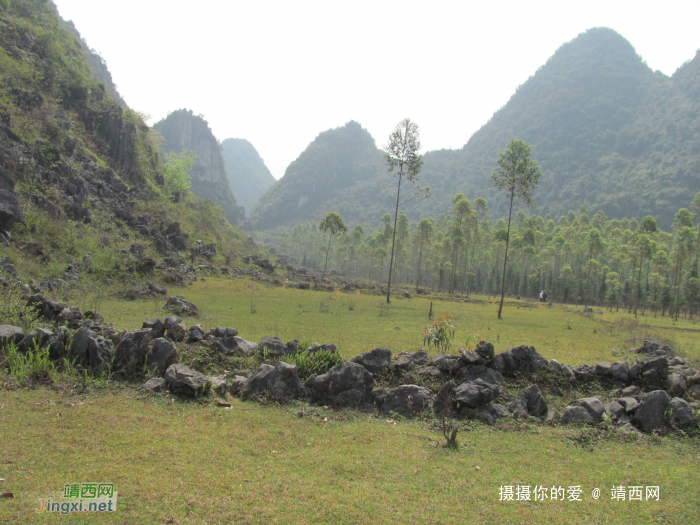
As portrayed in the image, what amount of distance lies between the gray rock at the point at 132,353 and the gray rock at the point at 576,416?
34.2 feet

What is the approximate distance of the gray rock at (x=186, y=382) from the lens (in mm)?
7938

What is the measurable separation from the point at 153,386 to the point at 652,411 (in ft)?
37.8

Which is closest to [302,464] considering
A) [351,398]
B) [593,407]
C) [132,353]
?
[351,398]

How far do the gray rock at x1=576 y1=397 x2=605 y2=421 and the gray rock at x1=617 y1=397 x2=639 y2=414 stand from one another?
0.49 metres

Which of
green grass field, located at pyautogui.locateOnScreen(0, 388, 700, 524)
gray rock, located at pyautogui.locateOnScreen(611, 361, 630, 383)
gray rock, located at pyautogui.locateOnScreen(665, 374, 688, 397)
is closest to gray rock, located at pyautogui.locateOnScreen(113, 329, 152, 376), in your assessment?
green grass field, located at pyautogui.locateOnScreen(0, 388, 700, 524)

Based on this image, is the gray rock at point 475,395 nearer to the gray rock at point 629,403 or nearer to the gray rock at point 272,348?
the gray rock at point 629,403

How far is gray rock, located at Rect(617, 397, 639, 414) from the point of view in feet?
27.3

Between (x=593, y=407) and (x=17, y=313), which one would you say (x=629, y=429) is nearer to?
(x=593, y=407)

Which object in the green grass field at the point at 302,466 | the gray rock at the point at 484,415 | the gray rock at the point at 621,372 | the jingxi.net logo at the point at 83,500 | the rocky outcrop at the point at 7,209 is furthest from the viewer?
the rocky outcrop at the point at 7,209

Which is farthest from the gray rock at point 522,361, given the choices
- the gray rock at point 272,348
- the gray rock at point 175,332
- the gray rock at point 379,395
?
the gray rock at point 175,332

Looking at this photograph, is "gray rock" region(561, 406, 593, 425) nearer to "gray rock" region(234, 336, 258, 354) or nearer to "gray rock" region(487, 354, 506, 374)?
"gray rock" region(487, 354, 506, 374)

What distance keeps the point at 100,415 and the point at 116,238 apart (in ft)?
89.9

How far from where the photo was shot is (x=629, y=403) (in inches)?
335

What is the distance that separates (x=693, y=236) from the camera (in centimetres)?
4638
